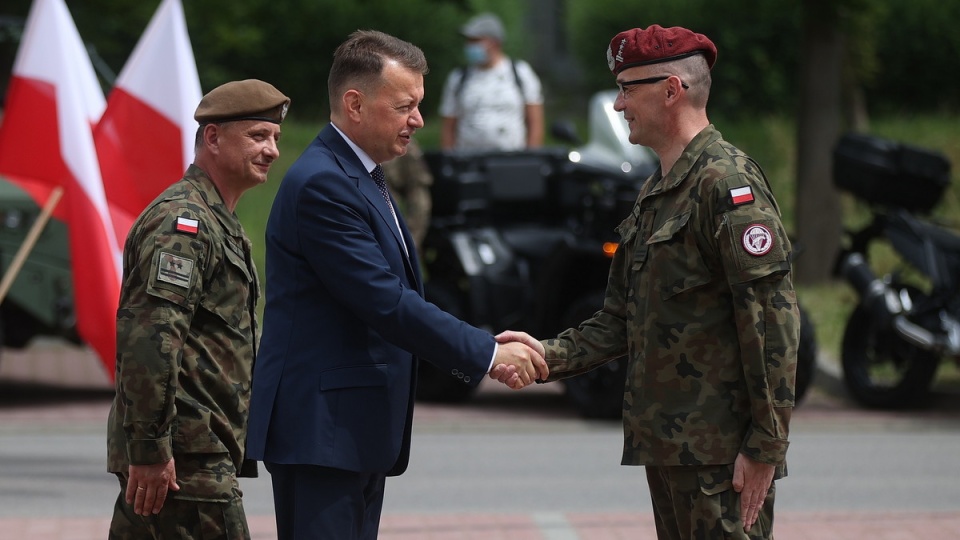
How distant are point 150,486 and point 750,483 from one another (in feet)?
5.25

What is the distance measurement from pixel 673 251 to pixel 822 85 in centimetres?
1114

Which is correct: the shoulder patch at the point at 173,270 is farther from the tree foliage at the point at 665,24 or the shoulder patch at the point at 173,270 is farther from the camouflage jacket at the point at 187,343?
the tree foliage at the point at 665,24

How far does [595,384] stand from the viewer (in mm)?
10180

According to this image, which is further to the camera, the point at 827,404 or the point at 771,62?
the point at 771,62

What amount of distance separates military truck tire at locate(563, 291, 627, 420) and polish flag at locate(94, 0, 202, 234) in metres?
3.22

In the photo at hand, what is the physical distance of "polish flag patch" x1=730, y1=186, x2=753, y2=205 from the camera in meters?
4.12

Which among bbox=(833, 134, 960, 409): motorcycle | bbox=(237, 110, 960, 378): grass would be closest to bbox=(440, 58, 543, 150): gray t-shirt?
bbox=(833, 134, 960, 409): motorcycle

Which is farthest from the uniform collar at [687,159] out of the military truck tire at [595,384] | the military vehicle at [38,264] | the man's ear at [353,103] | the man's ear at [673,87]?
the military vehicle at [38,264]

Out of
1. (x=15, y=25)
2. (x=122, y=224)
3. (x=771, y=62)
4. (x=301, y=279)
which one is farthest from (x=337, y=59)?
(x=771, y=62)

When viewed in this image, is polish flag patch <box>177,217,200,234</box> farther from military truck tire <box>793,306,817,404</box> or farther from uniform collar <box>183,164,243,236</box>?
military truck tire <box>793,306,817,404</box>

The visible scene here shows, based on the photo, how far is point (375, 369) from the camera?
438cm

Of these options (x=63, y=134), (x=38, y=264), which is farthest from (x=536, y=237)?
(x=63, y=134)

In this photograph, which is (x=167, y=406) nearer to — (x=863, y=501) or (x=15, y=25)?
(x=863, y=501)

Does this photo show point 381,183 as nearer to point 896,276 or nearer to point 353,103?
point 353,103
